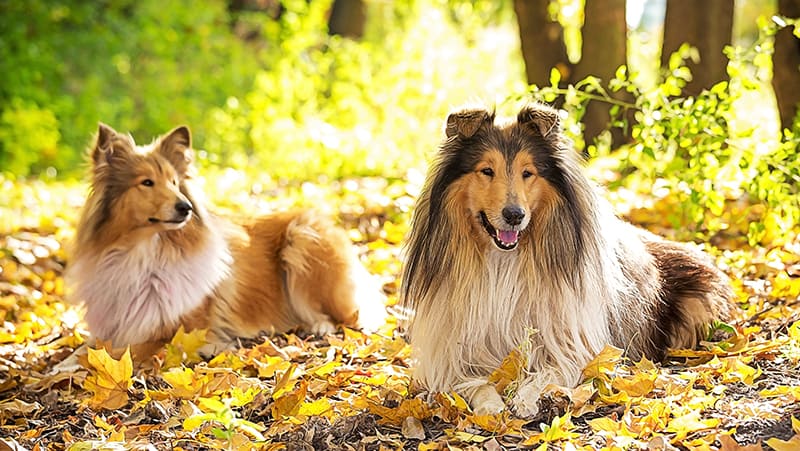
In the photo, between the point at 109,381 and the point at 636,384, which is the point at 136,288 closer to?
the point at 109,381

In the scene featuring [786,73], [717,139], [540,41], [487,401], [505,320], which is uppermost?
[540,41]

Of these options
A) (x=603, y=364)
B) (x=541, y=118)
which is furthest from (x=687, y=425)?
(x=541, y=118)

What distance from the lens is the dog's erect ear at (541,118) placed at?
3.80 meters

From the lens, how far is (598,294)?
3953mm

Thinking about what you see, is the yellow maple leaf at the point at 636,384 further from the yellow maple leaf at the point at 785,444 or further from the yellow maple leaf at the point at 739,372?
the yellow maple leaf at the point at 785,444

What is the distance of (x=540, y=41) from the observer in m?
9.83

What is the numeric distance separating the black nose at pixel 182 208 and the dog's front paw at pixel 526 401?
228cm

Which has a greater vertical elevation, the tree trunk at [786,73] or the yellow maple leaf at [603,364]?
the tree trunk at [786,73]

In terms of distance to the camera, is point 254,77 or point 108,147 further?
point 254,77

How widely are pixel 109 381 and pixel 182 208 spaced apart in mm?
1185

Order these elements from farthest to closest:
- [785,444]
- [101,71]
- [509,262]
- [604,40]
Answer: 1. [101,71]
2. [604,40]
3. [509,262]
4. [785,444]

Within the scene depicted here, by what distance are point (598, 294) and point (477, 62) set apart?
10280mm

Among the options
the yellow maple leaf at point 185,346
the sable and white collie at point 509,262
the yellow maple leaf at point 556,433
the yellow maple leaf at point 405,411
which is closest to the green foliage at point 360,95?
the yellow maple leaf at point 185,346

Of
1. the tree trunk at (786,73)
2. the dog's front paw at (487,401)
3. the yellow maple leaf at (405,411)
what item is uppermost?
the tree trunk at (786,73)
